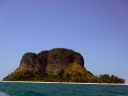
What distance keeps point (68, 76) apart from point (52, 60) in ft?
75.0

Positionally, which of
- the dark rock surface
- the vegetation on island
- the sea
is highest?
the dark rock surface

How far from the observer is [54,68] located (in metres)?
117

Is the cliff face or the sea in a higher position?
the cliff face

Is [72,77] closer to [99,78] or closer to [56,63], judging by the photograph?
[99,78]

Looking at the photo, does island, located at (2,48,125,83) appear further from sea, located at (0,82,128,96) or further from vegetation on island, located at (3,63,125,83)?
sea, located at (0,82,128,96)

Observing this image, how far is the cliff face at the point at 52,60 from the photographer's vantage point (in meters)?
115

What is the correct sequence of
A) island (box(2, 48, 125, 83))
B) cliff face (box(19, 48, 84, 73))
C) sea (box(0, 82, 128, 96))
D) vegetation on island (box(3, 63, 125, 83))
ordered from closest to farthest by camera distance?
sea (box(0, 82, 128, 96)) < vegetation on island (box(3, 63, 125, 83)) < island (box(2, 48, 125, 83)) < cliff face (box(19, 48, 84, 73))

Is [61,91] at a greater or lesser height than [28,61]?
lesser

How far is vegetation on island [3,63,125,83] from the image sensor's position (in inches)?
3578

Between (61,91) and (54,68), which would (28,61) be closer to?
(54,68)

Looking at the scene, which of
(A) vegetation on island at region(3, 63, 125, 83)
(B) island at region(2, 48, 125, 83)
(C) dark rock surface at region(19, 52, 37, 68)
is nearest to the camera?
(A) vegetation on island at region(3, 63, 125, 83)


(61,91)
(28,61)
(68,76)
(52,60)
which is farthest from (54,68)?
(61,91)

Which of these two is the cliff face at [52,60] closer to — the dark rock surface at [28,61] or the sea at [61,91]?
the dark rock surface at [28,61]

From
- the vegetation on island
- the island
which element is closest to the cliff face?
the island
